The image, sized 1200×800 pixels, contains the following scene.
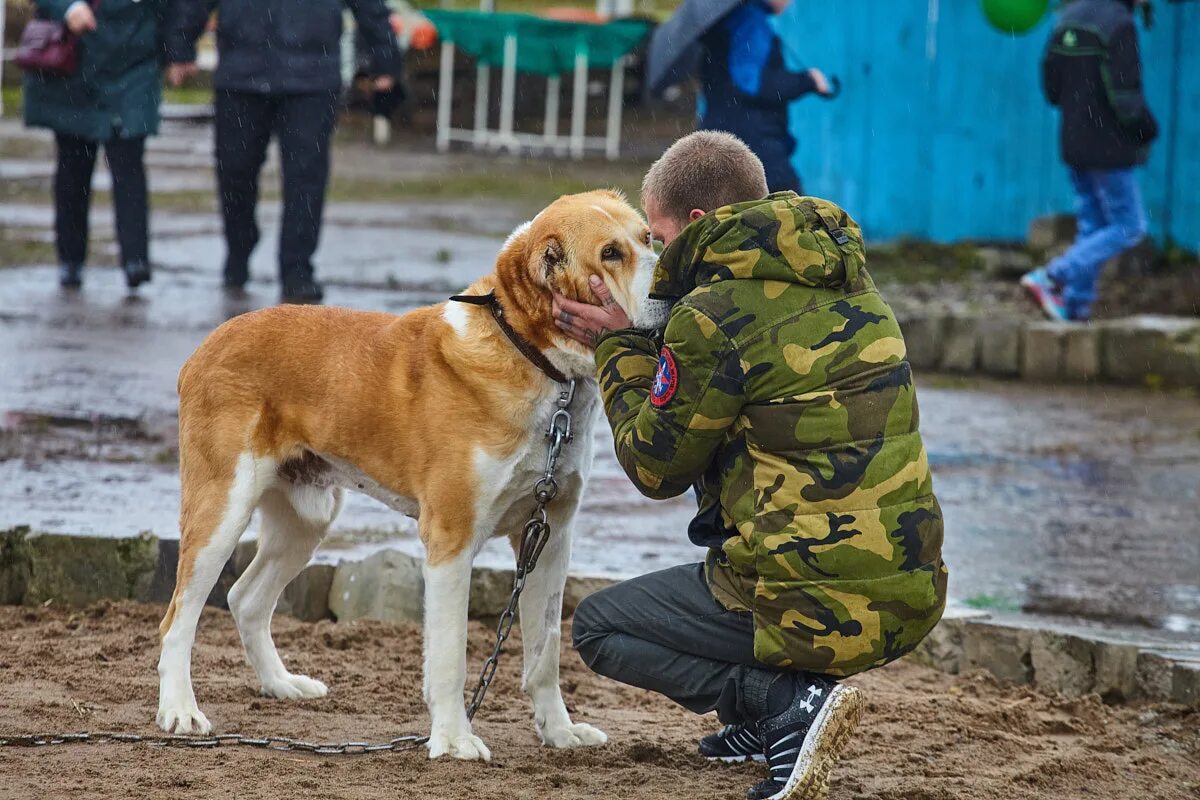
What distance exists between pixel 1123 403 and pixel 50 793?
795 centimetres

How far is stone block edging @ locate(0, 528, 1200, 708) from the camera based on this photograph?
5.79 metres

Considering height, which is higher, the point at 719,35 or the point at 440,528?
the point at 719,35

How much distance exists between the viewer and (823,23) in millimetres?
15391

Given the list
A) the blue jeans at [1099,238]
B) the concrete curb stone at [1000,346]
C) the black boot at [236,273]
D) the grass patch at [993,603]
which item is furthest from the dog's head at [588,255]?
the black boot at [236,273]

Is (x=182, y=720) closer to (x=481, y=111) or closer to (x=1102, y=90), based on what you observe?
(x=1102, y=90)

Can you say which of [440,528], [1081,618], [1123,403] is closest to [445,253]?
[1123,403]

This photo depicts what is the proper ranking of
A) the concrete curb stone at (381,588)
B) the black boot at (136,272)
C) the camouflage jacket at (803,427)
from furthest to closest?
the black boot at (136,272)
the concrete curb stone at (381,588)
the camouflage jacket at (803,427)

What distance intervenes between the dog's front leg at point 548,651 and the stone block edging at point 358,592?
110cm

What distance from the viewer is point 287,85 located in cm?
1088

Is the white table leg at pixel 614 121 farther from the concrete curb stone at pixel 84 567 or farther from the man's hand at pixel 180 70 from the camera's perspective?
the concrete curb stone at pixel 84 567

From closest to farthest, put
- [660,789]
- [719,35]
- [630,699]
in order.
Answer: [660,789] < [630,699] < [719,35]

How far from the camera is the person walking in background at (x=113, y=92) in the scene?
38.1 feet

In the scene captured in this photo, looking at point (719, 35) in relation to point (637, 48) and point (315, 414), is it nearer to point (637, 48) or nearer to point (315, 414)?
point (315, 414)

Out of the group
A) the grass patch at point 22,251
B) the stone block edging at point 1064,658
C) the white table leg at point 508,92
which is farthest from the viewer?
the white table leg at point 508,92
